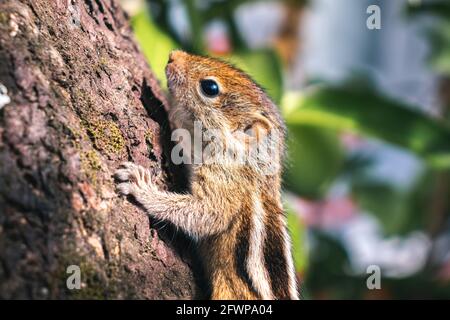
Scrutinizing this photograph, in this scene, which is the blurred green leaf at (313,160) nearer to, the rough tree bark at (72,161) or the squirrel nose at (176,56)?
the squirrel nose at (176,56)

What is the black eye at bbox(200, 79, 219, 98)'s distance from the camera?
6.69 ft

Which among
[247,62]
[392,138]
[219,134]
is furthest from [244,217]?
[247,62]

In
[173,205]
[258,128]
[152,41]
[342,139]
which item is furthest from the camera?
[342,139]

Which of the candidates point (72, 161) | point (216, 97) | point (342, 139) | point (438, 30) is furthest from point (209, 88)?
point (438, 30)

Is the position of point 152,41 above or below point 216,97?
above

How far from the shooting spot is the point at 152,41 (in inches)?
104

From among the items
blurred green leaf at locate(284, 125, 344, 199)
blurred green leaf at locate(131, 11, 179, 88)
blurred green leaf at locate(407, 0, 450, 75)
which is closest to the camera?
blurred green leaf at locate(131, 11, 179, 88)

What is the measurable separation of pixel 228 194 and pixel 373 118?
1190 millimetres

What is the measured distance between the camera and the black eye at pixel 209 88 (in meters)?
2.04

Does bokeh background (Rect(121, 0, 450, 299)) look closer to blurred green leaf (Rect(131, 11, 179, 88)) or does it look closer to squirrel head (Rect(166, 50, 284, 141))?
blurred green leaf (Rect(131, 11, 179, 88))

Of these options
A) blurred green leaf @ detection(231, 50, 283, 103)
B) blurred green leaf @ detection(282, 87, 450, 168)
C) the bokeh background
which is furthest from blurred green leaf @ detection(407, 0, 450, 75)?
blurred green leaf @ detection(231, 50, 283, 103)

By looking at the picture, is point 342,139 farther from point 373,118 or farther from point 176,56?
point 176,56

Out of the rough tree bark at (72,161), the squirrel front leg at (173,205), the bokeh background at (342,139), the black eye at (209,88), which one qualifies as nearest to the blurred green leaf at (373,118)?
the bokeh background at (342,139)
